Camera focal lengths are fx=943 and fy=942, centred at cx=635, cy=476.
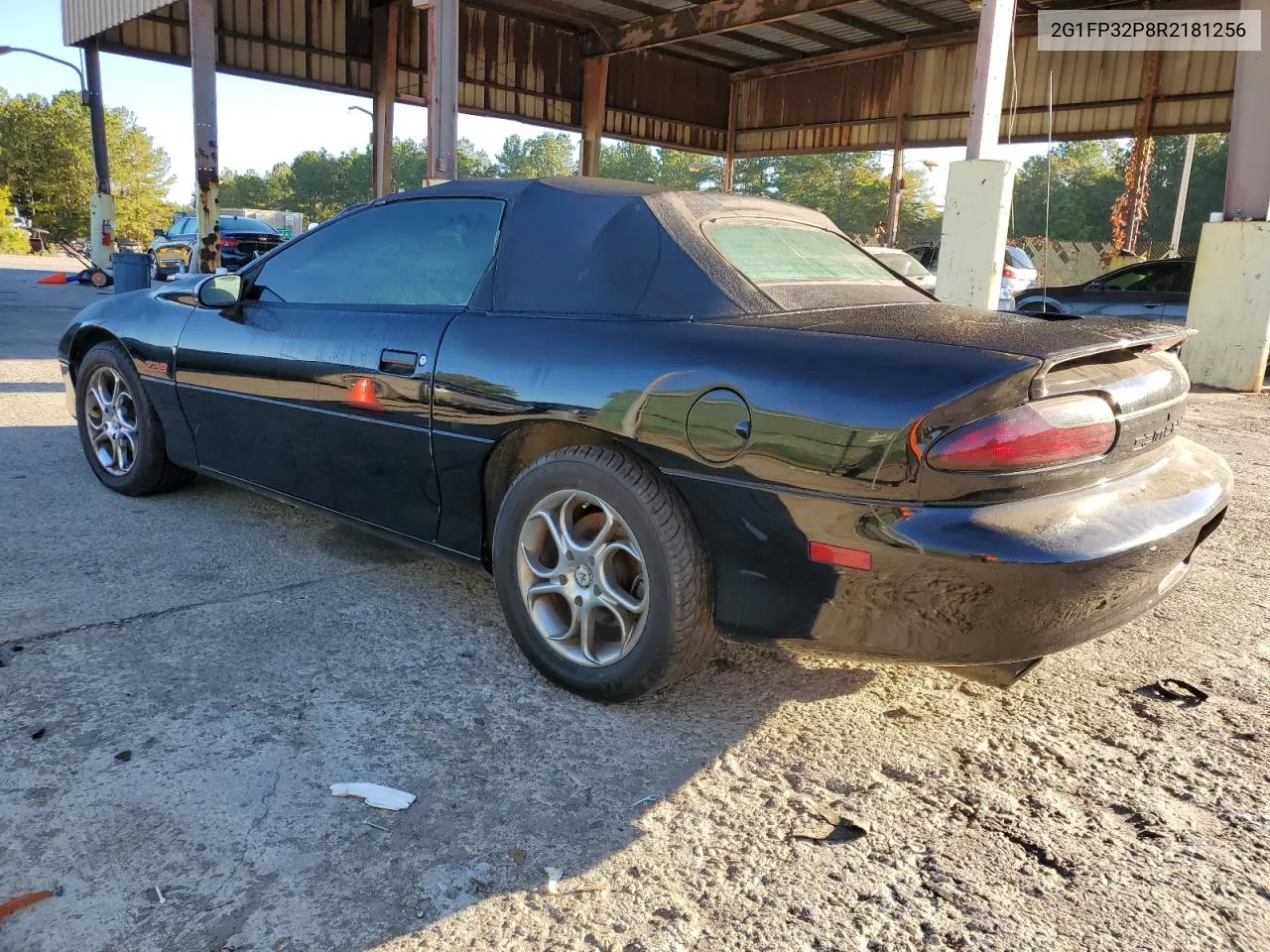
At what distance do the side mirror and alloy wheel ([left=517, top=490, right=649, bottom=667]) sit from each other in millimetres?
1852

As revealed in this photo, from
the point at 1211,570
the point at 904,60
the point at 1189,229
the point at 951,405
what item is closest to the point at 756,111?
the point at 904,60

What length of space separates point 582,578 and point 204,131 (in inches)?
434

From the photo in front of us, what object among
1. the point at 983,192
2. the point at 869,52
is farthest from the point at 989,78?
the point at 869,52

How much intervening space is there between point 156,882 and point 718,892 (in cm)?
111

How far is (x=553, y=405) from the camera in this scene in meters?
2.60

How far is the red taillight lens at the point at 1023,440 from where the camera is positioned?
2.01 m

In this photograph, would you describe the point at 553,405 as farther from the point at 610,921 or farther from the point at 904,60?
the point at 904,60

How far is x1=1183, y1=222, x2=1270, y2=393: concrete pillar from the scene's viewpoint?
365 inches

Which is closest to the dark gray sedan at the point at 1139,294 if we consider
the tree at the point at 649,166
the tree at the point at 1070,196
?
the tree at the point at 1070,196

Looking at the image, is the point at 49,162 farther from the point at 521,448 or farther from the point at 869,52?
the point at 521,448

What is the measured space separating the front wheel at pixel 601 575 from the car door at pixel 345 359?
47cm

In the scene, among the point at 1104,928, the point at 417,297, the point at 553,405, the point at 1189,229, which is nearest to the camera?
the point at 1104,928

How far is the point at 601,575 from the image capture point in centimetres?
254

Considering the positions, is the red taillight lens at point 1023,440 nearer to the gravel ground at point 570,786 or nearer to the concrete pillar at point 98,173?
the gravel ground at point 570,786
